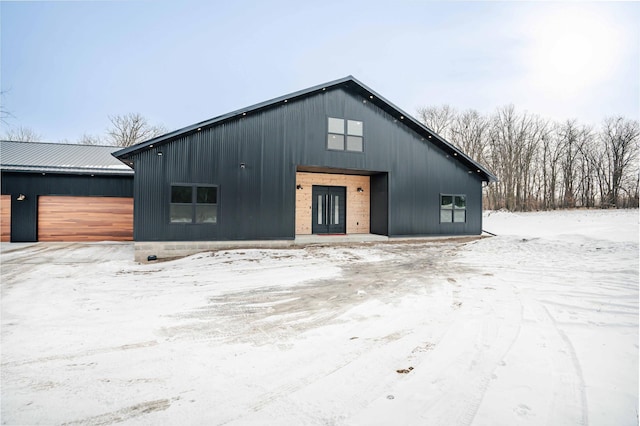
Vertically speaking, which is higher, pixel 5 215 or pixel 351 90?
pixel 351 90

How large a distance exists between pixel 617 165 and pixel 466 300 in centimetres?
2875

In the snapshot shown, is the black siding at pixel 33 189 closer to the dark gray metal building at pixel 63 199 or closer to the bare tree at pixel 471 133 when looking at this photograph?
the dark gray metal building at pixel 63 199

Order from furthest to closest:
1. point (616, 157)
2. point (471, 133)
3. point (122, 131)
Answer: point (122, 131) < point (471, 133) < point (616, 157)

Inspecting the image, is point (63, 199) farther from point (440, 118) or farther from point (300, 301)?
point (440, 118)

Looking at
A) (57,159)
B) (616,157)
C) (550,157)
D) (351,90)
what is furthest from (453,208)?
(616,157)

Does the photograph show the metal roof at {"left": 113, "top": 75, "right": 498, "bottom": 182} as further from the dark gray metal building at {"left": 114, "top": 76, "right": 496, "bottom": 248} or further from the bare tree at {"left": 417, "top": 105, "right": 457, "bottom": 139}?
the bare tree at {"left": 417, "top": 105, "right": 457, "bottom": 139}

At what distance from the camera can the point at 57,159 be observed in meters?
12.5

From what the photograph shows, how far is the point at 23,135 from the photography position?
26844mm

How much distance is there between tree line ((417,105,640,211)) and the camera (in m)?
22.9

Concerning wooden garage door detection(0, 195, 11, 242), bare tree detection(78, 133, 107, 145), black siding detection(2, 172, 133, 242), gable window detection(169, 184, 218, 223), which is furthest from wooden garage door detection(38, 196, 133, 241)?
bare tree detection(78, 133, 107, 145)

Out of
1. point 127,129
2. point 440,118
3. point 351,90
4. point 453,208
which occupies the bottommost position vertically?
point 453,208

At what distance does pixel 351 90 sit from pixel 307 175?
12.2ft

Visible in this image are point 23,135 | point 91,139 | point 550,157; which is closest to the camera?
point 550,157

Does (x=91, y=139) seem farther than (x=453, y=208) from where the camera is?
Yes
